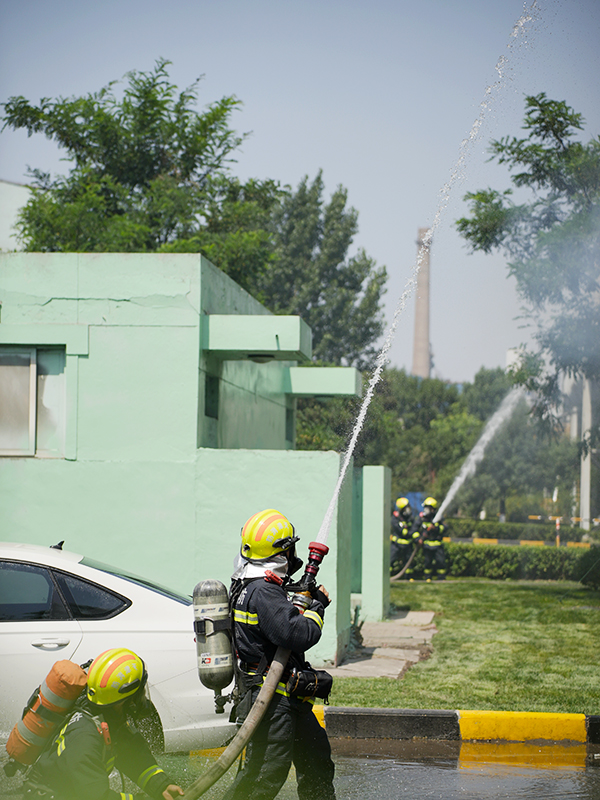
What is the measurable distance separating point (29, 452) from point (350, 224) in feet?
116

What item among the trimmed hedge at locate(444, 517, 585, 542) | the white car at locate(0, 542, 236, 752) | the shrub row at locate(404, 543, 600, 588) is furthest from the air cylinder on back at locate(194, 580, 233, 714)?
the trimmed hedge at locate(444, 517, 585, 542)

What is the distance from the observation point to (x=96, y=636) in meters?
5.16

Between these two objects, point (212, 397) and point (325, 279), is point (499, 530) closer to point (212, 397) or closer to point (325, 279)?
point (325, 279)

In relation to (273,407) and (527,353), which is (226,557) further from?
(527,353)

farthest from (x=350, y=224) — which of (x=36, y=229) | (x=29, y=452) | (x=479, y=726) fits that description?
(x=479, y=726)

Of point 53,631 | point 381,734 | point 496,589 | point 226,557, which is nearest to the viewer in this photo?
point 53,631

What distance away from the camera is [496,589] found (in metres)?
16.4

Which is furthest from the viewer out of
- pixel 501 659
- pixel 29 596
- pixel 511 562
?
pixel 511 562

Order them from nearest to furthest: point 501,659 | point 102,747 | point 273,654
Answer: point 102,747 < point 273,654 < point 501,659

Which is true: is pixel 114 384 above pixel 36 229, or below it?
below

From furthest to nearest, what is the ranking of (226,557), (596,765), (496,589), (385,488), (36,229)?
(36,229) → (496,589) → (385,488) → (226,557) → (596,765)

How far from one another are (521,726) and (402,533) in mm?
10949

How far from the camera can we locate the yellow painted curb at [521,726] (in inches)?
251

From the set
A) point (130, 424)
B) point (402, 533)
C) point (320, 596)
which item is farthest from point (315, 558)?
point (402, 533)
